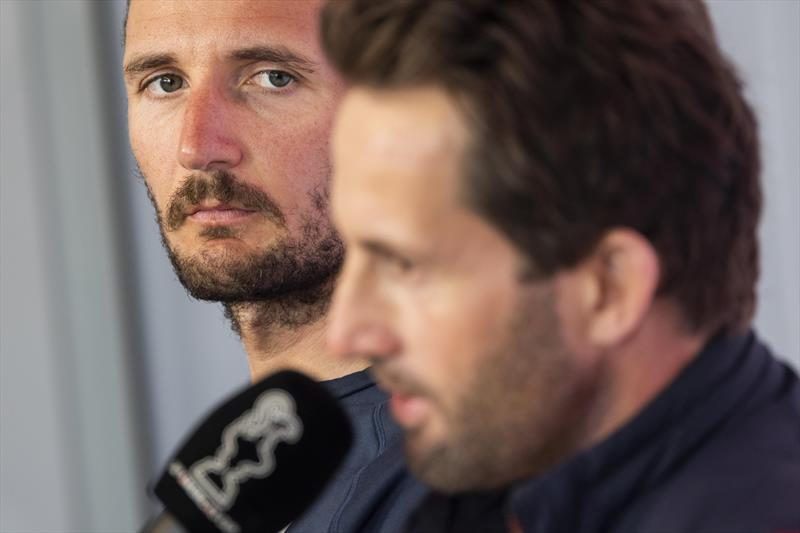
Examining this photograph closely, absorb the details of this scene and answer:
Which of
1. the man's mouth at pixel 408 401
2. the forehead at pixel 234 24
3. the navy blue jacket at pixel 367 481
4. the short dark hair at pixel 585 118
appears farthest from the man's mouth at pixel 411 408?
the forehead at pixel 234 24

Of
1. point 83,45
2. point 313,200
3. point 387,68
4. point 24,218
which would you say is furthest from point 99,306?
point 387,68

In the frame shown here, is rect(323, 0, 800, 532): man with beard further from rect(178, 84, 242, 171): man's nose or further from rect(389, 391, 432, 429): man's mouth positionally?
rect(178, 84, 242, 171): man's nose

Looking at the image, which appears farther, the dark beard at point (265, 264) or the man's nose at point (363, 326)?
the dark beard at point (265, 264)

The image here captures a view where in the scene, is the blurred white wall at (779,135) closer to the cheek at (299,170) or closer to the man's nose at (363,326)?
the cheek at (299,170)

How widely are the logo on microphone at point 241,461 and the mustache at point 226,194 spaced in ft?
1.26

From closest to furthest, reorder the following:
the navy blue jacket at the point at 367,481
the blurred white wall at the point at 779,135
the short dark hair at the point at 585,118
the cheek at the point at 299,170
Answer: the short dark hair at the point at 585,118, the navy blue jacket at the point at 367,481, the cheek at the point at 299,170, the blurred white wall at the point at 779,135

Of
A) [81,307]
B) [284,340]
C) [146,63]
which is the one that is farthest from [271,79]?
[81,307]

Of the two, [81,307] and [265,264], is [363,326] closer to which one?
[265,264]

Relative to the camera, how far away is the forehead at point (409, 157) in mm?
716

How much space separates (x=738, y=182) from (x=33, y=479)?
162cm

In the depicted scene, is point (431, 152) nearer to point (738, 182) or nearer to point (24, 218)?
point (738, 182)

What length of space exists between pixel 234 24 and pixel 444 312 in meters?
0.50

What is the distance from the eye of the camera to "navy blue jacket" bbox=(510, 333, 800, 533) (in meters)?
0.71

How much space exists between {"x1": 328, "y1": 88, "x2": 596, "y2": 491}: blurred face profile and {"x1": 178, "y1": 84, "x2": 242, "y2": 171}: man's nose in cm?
38
